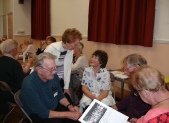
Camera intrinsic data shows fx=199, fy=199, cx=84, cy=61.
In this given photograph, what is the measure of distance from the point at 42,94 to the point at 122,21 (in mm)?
2730

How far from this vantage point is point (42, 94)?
2023mm

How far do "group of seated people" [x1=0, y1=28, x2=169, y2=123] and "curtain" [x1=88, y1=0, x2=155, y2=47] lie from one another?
1002 millimetres

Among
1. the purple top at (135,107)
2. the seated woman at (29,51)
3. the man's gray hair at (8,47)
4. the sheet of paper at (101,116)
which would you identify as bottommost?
the purple top at (135,107)

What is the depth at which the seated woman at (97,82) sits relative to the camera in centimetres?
270

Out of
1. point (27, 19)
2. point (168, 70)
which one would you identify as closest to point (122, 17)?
point (168, 70)

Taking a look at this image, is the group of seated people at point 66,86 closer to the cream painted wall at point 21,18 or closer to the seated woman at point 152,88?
the seated woman at point 152,88

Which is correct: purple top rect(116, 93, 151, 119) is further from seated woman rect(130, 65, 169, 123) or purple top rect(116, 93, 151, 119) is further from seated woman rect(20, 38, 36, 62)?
seated woman rect(20, 38, 36, 62)

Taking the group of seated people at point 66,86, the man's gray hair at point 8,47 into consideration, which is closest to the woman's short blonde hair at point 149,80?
the group of seated people at point 66,86

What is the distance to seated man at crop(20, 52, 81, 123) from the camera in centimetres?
190

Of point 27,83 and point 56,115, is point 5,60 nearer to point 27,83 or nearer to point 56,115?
point 27,83

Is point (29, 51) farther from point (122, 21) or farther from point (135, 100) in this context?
point (135, 100)

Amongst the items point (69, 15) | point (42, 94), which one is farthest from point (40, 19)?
point (42, 94)

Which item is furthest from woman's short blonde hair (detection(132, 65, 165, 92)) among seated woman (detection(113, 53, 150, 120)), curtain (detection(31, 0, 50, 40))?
curtain (detection(31, 0, 50, 40))

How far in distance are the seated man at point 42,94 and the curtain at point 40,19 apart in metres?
5.13
